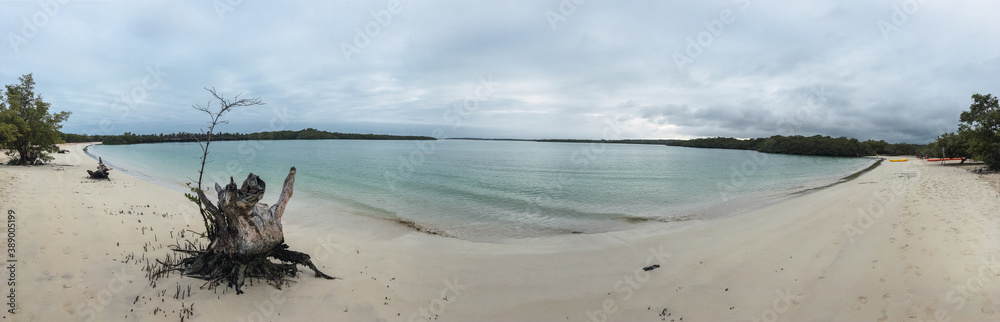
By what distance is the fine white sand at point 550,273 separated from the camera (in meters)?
5.63

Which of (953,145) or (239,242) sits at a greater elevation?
(953,145)

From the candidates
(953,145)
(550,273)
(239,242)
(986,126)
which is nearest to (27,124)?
(239,242)

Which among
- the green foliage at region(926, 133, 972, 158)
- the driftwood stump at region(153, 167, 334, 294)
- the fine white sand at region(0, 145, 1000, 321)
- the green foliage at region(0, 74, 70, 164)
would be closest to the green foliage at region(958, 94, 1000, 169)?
the green foliage at region(926, 133, 972, 158)

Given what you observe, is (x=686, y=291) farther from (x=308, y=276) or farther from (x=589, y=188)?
(x=589, y=188)

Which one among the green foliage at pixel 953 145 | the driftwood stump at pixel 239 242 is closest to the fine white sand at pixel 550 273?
the driftwood stump at pixel 239 242

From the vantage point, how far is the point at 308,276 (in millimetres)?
7016

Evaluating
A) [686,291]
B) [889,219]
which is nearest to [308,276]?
[686,291]

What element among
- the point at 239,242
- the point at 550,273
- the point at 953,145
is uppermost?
the point at 953,145

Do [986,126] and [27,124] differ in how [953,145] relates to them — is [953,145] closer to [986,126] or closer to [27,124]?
[986,126]

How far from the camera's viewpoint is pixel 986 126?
28922 millimetres

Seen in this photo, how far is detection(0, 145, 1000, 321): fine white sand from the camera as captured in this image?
5633 mm

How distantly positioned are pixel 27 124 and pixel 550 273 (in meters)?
35.3

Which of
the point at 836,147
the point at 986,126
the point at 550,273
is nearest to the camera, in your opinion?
the point at 550,273

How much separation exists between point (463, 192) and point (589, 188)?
8.90 m
